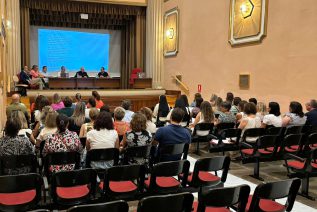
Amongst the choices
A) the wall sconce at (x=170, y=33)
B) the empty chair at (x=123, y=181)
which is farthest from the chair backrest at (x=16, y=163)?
the wall sconce at (x=170, y=33)

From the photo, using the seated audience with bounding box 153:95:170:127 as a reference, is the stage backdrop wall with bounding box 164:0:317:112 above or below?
above

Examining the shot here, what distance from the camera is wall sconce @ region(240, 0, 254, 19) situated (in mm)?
8164

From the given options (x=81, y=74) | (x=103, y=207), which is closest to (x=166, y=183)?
(x=103, y=207)

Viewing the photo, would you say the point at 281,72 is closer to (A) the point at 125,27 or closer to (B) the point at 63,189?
(B) the point at 63,189

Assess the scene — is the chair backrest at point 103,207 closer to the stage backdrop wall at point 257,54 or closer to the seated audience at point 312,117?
the seated audience at point 312,117

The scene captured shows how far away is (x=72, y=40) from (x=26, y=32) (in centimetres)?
276

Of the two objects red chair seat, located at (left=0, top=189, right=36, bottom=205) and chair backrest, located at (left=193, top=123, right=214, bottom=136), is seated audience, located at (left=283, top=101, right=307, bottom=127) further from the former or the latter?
red chair seat, located at (left=0, top=189, right=36, bottom=205)

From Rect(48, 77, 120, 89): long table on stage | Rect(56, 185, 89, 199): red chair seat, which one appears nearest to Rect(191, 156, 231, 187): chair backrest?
Rect(56, 185, 89, 199): red chair seat

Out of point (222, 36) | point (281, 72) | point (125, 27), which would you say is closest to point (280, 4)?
point (281, 72)

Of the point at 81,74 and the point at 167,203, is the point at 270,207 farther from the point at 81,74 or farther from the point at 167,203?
the point at 81,74

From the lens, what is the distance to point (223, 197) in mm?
2336

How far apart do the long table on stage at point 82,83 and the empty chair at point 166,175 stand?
11.8 metres

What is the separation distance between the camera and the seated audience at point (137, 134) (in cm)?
385

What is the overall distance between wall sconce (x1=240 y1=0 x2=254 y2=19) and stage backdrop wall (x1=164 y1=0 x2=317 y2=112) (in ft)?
1.99
